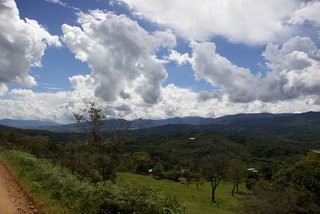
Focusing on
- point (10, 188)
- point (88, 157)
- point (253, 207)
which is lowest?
point (253, 207)

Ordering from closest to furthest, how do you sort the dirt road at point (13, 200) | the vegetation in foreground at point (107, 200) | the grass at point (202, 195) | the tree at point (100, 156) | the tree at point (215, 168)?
the vegetation in foreground at point (107, 200), the dirt road at point (13, 200), the tree at point (100, 156), the grass at point (202, 195), the tree at point (215, 168)

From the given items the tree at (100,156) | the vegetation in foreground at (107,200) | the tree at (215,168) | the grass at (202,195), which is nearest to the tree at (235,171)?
the grass at (202,195)

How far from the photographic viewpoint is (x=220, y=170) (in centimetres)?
10925

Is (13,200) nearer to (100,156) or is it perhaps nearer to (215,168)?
(100,156)

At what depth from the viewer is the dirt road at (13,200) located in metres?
16.1

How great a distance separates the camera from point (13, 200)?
1834cm

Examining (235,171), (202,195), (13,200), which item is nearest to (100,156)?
(13,200)

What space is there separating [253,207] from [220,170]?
152 feet

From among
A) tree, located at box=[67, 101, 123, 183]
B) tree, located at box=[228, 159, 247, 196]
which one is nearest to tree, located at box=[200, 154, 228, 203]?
tree, located at box=[228, 159, 247, 196]

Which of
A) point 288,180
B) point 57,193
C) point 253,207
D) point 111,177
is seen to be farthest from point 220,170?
point 57,193

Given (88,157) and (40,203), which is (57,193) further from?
(88,157)

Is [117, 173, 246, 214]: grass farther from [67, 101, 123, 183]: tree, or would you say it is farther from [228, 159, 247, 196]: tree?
[67, 101, 123, 183]: tree

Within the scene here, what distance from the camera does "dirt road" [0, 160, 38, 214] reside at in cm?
1612

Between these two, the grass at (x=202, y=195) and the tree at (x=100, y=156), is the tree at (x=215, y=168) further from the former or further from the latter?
the tree at (x=100, y=156)
